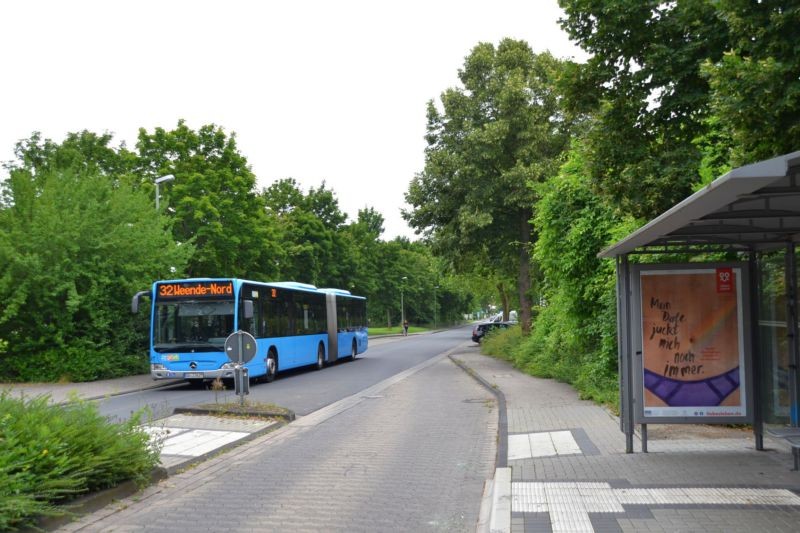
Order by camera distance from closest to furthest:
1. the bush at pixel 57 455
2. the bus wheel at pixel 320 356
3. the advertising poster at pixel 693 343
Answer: the bush at pixel 57 455, the advertising poster at pixel 693 343, the bus wheel at pixel 320 356

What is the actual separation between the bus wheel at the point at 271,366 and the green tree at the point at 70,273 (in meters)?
4.56

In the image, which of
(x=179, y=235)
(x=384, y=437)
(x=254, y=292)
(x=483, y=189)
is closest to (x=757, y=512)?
(x=384, y=437)

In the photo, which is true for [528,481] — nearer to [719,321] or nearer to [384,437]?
[719,321]

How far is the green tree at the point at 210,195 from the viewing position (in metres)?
36.7

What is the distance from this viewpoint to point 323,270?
2557 inches

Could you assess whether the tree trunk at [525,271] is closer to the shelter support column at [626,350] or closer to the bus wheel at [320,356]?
the bus wheel at [320,356]

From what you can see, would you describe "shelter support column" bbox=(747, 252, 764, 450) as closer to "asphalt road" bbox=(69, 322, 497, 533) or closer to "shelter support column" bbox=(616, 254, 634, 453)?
"shelter support column" bbox=(616, 254, 634, 453)

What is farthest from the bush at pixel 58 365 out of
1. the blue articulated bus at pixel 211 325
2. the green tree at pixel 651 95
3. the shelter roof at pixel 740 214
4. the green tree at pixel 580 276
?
the shelter roof at pixel 740 214

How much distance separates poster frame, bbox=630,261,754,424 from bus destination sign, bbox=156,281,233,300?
12.1m

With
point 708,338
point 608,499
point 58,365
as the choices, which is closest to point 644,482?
point 608,499

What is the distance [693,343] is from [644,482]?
2.01 m

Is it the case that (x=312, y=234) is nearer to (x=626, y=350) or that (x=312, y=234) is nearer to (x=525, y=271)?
(x=525, y=271)

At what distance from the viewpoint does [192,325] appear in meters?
18.0

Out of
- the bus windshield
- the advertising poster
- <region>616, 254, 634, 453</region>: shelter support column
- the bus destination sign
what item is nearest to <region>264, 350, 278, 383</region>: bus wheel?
the bus windshield
